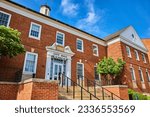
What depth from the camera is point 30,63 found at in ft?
38.8

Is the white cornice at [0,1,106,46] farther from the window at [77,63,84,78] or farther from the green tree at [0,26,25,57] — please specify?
the green tree at [0,26,25,57]

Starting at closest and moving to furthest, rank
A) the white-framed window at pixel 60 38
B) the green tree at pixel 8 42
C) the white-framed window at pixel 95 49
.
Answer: the green tree at pixel 8 42 → the white-framed window at pixel 60 38 → the white-framed window at pixel 95 49

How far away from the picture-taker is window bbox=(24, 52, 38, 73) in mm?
11508

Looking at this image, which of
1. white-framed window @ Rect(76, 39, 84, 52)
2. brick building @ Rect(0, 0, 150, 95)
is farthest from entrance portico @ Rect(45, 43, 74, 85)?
white-framed window @ Rect(76, 39, 84, 52)

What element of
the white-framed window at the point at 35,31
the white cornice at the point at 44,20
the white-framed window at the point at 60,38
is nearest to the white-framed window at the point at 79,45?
the white cornice at the point at 44,20

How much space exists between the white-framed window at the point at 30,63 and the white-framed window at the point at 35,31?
189cm

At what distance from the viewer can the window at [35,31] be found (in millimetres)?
12797

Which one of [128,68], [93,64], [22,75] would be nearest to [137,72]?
A: [128,68]

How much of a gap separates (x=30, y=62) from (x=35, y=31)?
328cm

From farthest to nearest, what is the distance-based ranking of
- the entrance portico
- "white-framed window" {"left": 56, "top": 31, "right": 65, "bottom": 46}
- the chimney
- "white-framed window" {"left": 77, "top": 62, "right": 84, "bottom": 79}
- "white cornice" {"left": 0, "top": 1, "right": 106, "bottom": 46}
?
the chimney < "white-framed window" {"left": 77, "top": 62, "right": 84, "bottom": 79} < "white-framed window" {"left": 56, "top": 31, "right": 65, "bottom": 46} < the entrance portico < "white cornice" {"left": 0, "top": 1, "right": 106, "bottom": 46}

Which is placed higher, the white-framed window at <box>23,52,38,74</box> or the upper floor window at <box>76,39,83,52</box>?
the upper floor window at <box>76,39,83,52</box>

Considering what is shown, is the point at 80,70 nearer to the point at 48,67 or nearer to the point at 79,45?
the point at 79,45

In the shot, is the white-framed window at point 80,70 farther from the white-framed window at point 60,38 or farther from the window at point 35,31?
the window at point 35,31

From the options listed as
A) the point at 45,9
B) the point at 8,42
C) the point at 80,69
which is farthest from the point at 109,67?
the point at 45,9
